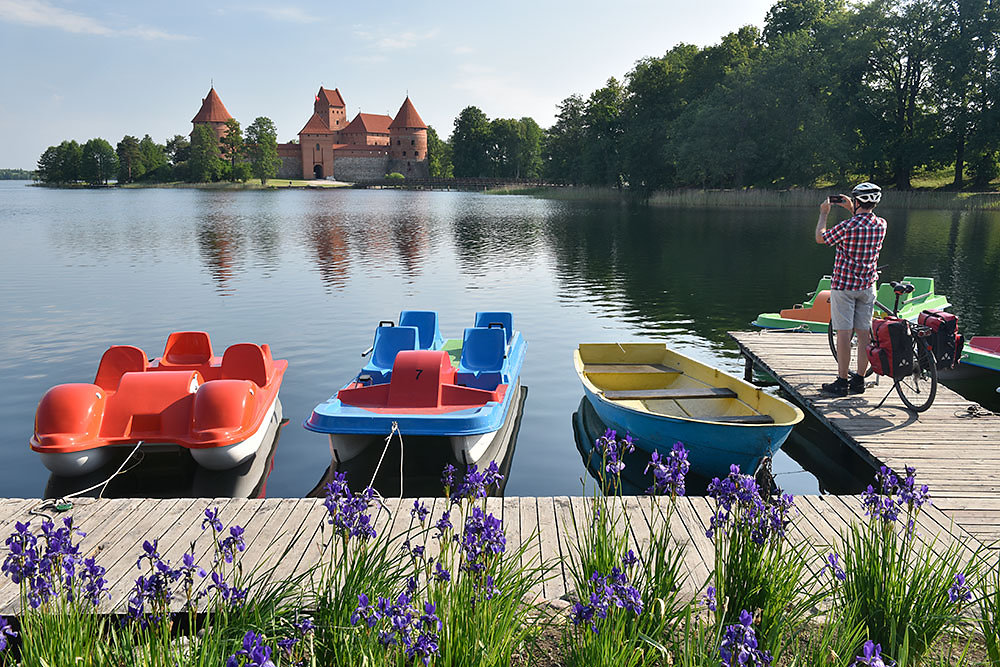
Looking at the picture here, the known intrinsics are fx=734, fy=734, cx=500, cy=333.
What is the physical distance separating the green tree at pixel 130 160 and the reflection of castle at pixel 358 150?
22.3 metres

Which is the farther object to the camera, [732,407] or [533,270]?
[533,270]

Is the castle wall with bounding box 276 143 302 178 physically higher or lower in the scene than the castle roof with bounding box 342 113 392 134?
lower

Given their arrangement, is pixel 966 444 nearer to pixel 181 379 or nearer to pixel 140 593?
pixel 140 593

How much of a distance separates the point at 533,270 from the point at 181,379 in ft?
55.6

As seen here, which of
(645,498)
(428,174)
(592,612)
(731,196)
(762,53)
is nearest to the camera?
(592,612)

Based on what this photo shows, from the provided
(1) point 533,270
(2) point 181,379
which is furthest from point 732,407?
(1) point 533,270

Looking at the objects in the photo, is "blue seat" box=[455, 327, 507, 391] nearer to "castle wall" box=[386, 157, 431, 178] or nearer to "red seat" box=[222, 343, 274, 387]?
"red seat" box=[222, 343, 274, 387]

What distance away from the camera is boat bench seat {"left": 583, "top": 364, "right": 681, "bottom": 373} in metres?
8.95

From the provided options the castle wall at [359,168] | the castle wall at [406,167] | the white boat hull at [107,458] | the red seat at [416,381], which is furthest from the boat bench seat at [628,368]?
the castle wall at [406,167]

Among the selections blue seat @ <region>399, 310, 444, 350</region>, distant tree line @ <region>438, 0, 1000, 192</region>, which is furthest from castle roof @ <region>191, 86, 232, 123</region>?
blue seat @ <region>399, 310, 444, 350</region>

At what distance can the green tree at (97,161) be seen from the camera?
119438 mm

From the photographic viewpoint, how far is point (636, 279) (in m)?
21.5

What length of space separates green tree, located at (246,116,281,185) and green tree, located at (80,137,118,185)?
26371 millimetres

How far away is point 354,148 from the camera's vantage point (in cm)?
12300
